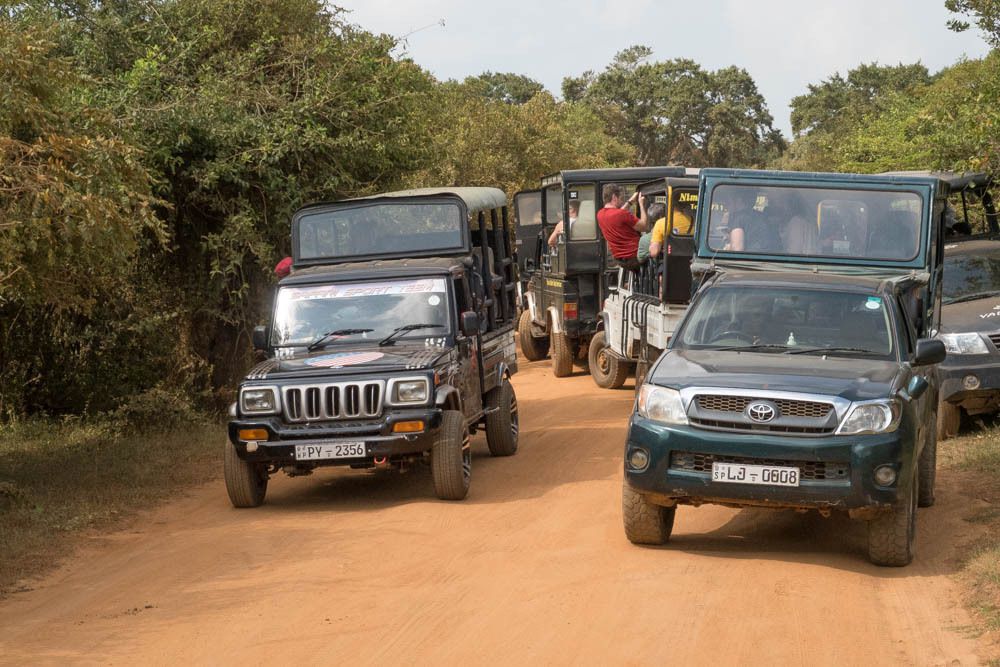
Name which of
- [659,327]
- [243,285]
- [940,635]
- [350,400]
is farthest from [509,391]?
[940,635]

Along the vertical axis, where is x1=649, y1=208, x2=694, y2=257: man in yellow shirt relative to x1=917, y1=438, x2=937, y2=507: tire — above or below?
above

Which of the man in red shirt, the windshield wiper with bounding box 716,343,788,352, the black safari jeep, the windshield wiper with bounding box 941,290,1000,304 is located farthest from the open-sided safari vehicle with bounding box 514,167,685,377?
the windshield wiper with bounding box 716,343,788,352

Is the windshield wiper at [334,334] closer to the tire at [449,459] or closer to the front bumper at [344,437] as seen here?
the front bumper at [344,437]

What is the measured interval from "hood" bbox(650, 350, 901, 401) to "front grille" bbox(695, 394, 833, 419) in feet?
0.23

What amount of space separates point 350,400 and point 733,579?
140 inches

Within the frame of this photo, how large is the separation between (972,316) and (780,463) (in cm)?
574

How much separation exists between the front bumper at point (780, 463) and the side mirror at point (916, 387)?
0.48m

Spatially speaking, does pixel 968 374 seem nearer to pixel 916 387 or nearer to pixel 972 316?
pixel 972 316

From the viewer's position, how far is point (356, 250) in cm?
1255

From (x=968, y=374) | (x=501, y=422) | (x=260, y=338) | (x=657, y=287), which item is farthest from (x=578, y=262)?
(x=260, y=338)

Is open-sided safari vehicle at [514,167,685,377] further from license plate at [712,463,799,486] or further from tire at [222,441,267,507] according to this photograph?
license plate at [712,463,799,486]

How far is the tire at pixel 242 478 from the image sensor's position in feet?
33.2

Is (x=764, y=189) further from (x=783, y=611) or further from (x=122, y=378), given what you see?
(x=122, y=378)

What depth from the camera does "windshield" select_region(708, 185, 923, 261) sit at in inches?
422
